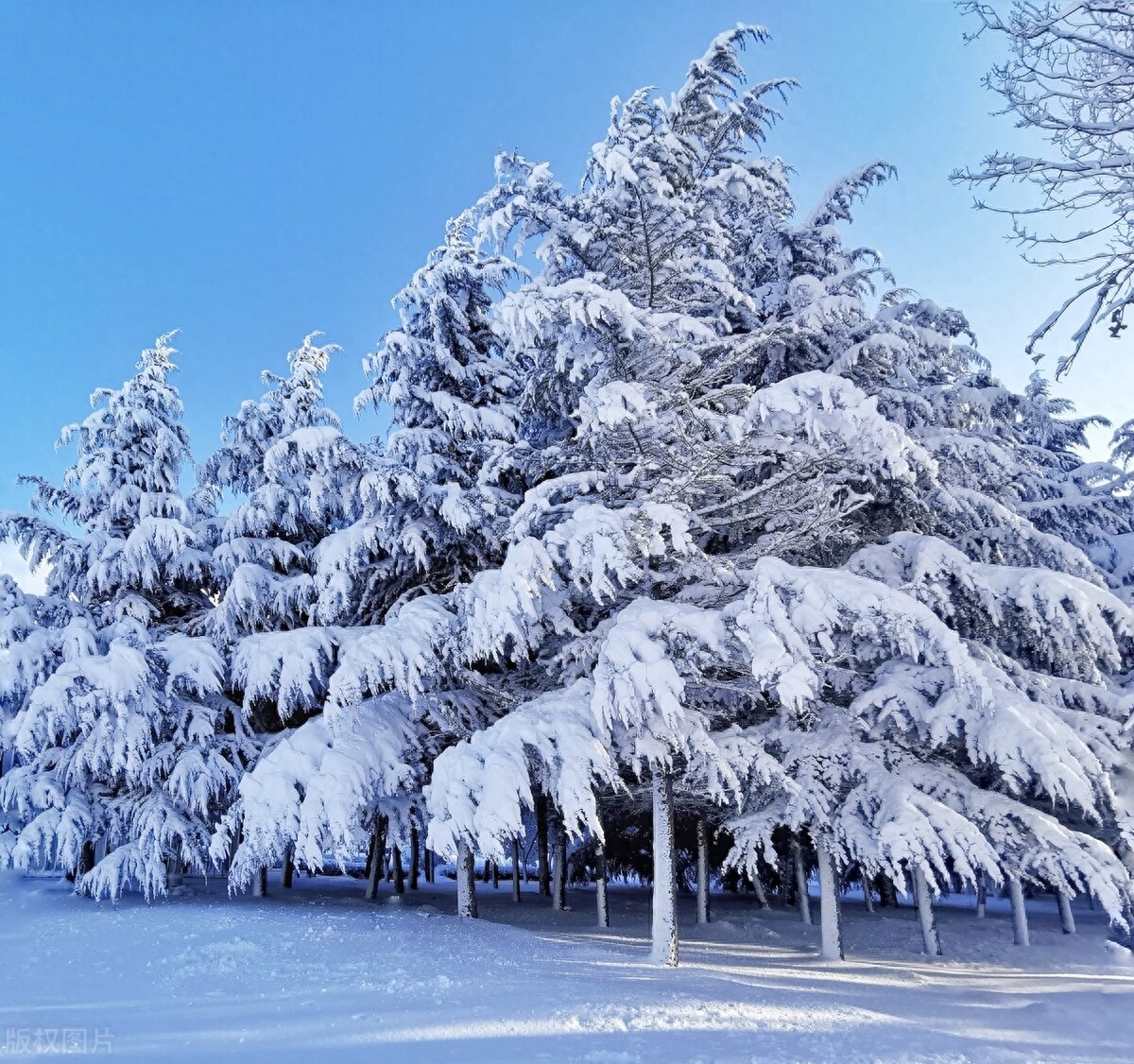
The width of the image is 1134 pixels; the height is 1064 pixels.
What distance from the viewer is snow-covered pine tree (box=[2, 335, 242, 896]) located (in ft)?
45.3

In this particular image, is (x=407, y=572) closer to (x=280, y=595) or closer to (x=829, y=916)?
(x=280, y=595)

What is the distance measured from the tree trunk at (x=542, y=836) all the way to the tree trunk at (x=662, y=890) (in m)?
5.44

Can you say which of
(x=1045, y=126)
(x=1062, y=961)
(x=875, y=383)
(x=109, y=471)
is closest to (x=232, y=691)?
(x=109, y=471)

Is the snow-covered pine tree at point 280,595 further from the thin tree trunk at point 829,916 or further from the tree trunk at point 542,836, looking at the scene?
the thin tree trunk at point 829,916

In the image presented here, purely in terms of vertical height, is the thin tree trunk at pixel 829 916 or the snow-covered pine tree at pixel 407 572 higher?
the snow-covered pine tree at pixel 407 572

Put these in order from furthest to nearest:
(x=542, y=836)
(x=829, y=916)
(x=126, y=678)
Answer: (x=542, y=836)
(x=126, y=678)
(x=829, y=916)

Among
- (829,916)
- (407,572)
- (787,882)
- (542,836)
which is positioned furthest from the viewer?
(787,882)

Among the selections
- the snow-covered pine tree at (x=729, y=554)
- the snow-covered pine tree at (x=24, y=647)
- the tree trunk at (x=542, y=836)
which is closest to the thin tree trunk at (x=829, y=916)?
the snow-covered pine tree at (x=729, y=554)

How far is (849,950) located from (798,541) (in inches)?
374

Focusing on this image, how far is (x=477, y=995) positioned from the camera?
22.9 ft

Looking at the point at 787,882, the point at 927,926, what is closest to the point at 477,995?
the point at 927,926

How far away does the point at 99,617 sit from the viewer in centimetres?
1741

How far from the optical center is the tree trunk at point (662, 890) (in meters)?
10.2

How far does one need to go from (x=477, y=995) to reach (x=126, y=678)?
401 inches
